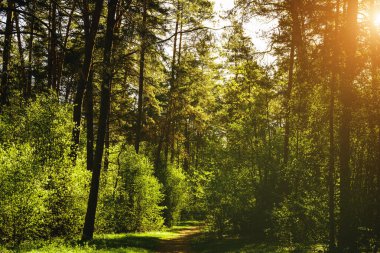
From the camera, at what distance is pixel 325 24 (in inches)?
607

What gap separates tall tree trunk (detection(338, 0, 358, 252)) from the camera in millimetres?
13281

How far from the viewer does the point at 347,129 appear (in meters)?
13.6

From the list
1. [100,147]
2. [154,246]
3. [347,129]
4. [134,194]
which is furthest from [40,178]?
[134,194]

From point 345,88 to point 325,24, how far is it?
3386 millimetres

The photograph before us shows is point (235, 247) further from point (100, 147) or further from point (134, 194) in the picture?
point (134, 194)

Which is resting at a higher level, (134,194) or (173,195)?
(134,194)

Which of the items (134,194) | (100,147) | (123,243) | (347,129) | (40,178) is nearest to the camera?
(347,129)

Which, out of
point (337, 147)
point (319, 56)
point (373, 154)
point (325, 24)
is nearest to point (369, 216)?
point (373, 154)

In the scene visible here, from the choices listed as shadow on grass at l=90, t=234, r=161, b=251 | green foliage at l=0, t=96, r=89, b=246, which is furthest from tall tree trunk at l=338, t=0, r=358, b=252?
green foliage at l=0, t=96, r=89, b=246

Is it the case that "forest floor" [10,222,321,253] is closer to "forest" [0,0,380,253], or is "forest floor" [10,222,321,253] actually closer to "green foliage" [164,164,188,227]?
"forest" [0,0,380,253]

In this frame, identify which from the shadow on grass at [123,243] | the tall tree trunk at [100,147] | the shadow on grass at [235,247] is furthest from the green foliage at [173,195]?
the tall tree trunk at [100,147]

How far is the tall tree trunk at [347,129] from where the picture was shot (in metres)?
13.3

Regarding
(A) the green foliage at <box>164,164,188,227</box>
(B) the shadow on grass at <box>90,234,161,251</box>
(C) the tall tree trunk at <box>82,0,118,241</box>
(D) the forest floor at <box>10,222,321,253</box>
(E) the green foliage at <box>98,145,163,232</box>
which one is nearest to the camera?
(D) the forest floor at <box>10,222,321,253</box>

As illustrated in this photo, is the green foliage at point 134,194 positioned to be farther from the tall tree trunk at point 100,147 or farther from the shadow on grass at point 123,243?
the tall tree trunk at point 100,147
